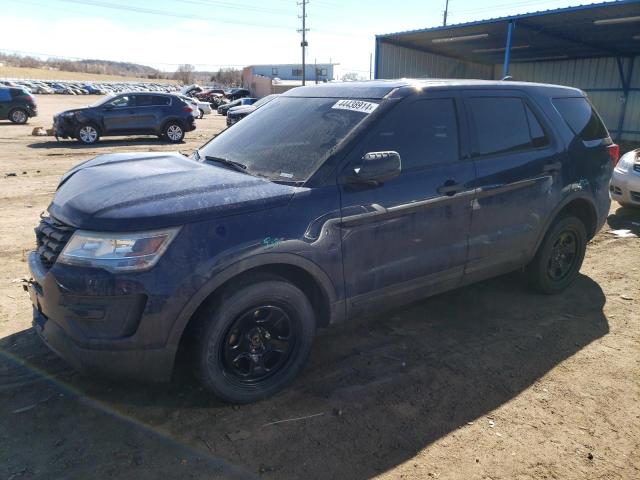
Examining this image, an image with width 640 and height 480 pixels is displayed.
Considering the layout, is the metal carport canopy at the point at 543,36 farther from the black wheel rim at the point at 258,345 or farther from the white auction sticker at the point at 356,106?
the black wheel rim at the point at 258,345

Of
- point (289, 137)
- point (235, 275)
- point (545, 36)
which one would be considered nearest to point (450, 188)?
point (289, 137)

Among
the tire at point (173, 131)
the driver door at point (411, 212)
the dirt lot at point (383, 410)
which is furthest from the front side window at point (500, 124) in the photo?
the tire at point (173, 131)

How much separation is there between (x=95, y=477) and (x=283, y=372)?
3.75 ft

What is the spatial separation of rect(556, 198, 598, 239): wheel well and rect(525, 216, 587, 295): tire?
7cm

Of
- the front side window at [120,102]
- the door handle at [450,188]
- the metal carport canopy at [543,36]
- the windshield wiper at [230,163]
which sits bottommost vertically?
the door handle at [450,188]

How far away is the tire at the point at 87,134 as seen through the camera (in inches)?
601

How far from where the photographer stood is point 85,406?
2865 mm

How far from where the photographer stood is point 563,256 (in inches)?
185

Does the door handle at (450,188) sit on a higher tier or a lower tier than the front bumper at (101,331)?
higher

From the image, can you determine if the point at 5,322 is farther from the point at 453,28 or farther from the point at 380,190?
the point at 453,28

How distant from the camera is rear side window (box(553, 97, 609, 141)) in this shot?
446 cm

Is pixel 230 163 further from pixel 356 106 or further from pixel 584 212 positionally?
pixel 584 212

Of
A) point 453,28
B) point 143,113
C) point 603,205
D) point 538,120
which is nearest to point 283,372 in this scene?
point 538,120

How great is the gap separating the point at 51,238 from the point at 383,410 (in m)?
2.14
